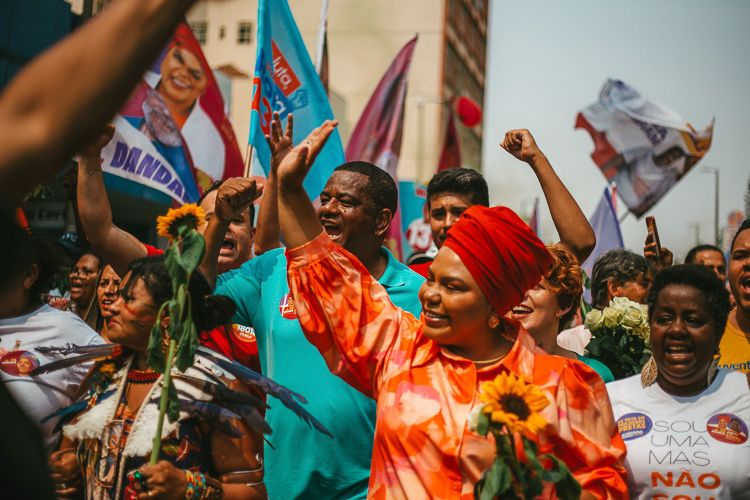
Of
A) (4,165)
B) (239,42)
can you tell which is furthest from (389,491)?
(239,42)

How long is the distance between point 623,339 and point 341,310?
7.06 ft

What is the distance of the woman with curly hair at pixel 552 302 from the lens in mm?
3504

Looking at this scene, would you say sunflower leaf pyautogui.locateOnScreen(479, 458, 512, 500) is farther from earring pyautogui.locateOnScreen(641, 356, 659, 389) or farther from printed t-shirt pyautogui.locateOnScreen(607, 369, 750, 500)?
earring pyautogui.locateOnScreen(641, 356, 659, 389)

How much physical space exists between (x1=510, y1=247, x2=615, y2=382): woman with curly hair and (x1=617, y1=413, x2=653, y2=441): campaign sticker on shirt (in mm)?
641

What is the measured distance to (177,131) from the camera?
19.7 ft

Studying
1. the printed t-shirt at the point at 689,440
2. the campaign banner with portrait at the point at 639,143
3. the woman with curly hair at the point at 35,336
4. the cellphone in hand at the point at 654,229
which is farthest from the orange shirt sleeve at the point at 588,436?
the campaign banner with portrait at the point at 639,143

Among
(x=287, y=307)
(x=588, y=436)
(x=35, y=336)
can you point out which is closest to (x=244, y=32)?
(x=35, y=336)

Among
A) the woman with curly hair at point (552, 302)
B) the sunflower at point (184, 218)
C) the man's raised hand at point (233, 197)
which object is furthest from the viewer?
the woman with curly hair at point (552, 302)

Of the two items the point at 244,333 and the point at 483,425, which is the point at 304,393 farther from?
the point at 483,425

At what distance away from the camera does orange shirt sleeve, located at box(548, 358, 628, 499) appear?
214 cm

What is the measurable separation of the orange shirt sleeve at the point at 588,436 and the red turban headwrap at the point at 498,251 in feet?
1.06

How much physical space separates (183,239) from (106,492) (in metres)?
0.94

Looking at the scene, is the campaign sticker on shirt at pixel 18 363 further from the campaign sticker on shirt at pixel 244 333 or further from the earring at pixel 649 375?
the earring at pixel 649 375

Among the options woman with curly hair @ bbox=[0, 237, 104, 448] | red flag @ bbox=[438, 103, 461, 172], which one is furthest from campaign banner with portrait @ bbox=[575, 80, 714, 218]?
woman with curly hair @ bbox=[0, 237, 104, 448]
